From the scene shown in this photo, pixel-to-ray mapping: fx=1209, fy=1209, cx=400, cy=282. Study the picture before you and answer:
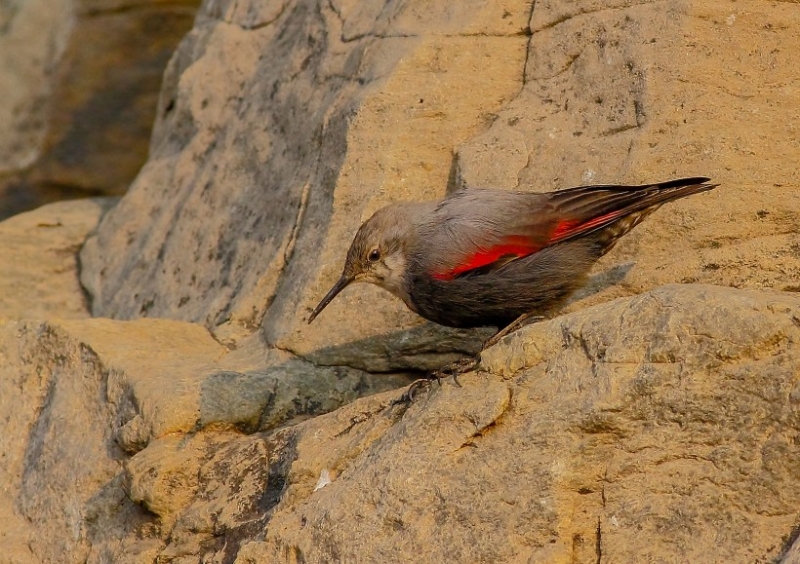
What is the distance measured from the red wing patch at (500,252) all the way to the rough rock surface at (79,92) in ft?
20.2

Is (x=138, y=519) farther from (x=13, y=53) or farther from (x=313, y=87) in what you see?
(x=13, y=53)

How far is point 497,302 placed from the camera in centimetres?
509

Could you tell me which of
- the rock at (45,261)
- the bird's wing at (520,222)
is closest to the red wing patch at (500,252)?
Result: the bird's wing at (520,222)

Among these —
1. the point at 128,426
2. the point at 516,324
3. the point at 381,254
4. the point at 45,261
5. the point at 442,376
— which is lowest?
the point at 45,261

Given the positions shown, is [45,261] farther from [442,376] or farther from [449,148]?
[442,376]

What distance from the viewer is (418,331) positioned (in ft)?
18.3

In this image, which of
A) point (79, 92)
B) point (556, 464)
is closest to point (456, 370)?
point (556, 464)

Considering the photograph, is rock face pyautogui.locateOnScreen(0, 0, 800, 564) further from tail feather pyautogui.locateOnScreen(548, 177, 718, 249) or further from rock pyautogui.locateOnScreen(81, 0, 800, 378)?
tail feather pyautogui.locateOnScreen(548, 177, 718, 249)

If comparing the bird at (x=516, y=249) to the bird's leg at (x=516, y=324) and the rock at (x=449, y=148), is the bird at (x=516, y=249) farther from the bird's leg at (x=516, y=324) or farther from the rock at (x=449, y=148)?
the rock at (x=449, y=148)

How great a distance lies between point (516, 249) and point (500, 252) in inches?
2.8

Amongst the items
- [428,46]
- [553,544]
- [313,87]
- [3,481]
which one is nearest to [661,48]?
[428,46]

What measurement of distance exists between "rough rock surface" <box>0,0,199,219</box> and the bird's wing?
607cm

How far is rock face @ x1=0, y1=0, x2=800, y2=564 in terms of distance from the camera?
397 cm

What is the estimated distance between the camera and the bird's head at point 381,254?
5.38 meters
